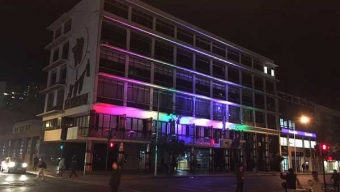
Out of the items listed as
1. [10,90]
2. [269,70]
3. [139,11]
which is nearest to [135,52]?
[139,11]

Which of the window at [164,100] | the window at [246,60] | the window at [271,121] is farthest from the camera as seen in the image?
the window at [271,121]

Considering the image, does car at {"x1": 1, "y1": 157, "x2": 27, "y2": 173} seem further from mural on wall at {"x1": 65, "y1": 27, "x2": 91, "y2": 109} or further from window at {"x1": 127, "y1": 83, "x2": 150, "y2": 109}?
window at {"x1": 127, "y1": 83, "x2": 150, "y2": 109}

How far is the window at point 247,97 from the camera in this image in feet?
207

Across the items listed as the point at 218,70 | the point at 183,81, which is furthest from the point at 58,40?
the point at 218,70

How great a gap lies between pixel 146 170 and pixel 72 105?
1334 cm

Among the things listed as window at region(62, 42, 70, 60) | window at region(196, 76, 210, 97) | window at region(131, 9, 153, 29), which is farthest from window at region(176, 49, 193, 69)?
window at region(62, 42, 70, 60)

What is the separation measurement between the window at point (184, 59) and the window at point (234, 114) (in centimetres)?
1212

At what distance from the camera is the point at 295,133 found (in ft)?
240

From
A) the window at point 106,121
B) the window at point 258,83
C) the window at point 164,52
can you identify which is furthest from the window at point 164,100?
the window at point 258,83

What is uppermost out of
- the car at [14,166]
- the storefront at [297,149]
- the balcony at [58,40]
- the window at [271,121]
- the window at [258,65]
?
the window at [258,65]

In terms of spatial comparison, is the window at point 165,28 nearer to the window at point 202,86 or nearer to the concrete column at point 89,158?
the window at point 202,86

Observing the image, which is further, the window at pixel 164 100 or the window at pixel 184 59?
the window at pixel 184 59

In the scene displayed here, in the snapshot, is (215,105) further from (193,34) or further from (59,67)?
(59,67)

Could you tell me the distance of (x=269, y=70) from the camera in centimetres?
7300
